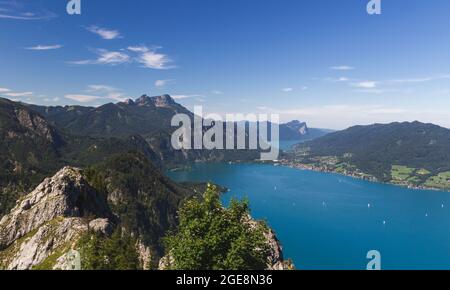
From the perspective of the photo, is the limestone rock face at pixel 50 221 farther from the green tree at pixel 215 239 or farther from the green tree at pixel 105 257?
the green tree at pixel 215 239

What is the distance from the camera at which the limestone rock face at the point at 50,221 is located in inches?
2403

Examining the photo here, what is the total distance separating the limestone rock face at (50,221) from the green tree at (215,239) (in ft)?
99.3

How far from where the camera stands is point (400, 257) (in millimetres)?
197250

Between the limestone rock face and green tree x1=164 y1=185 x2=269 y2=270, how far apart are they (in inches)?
1191

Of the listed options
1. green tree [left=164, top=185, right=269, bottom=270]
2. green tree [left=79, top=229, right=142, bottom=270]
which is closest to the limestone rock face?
green tree [left=79, top=229, right=142, bottom=270]

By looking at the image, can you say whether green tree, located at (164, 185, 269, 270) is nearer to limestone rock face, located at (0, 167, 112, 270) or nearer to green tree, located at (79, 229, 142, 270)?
green tree, located at (79, 229, 142, 270)

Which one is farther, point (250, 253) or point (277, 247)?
point (277, 247)

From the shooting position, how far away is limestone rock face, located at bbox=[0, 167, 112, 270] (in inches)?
2403
